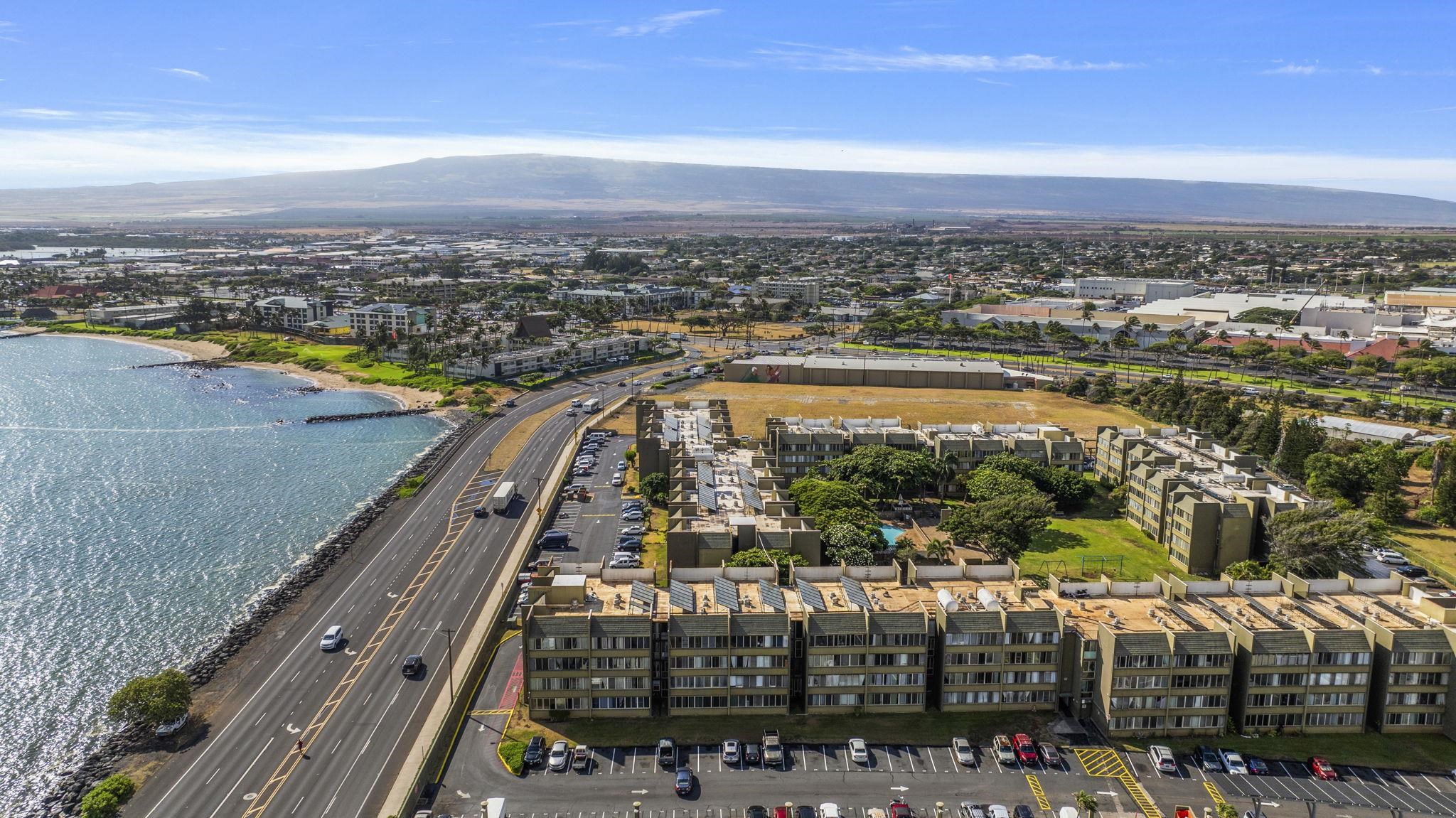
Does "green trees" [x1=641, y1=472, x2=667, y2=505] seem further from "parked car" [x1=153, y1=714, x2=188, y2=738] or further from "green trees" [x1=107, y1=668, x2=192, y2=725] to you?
"parked car" [x1=153, y1=714, x2=188, y2=738]

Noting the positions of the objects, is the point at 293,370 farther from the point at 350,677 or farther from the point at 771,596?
the point at 771,596

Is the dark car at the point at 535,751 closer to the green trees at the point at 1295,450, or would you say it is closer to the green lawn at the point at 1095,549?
the green lawn at the point at 1095,549

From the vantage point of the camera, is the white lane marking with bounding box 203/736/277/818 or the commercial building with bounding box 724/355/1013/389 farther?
the commercial building with bounding box 724/355/1013/389

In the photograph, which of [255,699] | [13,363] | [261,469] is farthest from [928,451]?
[13,363]

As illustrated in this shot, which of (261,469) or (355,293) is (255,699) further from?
(355,293)

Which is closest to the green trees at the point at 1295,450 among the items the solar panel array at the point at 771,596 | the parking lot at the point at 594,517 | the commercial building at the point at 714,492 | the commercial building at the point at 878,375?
the commercial building at the point at 878,375

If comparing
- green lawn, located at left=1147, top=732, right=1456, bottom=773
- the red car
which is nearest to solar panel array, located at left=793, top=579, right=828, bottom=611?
the red car
